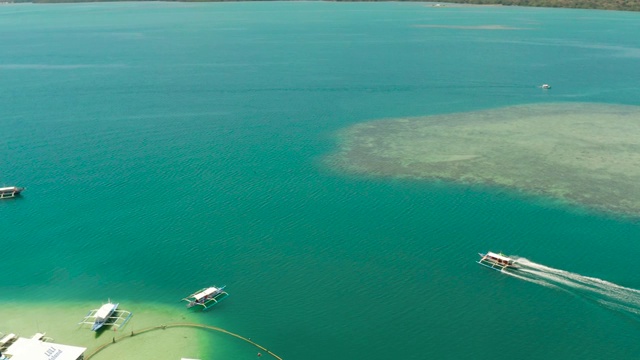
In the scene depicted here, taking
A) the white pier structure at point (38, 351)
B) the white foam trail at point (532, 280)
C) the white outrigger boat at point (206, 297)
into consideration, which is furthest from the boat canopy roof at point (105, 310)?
the white foam trail at point (532, 280)

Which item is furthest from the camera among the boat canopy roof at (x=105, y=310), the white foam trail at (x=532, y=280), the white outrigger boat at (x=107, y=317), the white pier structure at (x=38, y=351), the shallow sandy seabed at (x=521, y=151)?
the shallow sandy seabed at (x=521, y=151)

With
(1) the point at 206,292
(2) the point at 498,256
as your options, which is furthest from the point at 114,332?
(2) the point at 498,256

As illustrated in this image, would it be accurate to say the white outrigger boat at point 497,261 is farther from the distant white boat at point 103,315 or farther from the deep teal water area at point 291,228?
the distant white boat at point 103,315

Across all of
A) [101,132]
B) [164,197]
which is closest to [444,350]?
[164,197]

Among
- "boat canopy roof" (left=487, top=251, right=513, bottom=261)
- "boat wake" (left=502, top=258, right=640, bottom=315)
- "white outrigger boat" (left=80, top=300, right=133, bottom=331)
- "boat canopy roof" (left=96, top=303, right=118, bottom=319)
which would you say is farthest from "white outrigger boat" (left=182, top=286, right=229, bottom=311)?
"boat wake" (left=502, top=258, right=640, bottom=315)

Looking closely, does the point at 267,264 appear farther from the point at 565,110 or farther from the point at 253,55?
the point at 253,55

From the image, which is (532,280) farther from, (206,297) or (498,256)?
(206,297)
